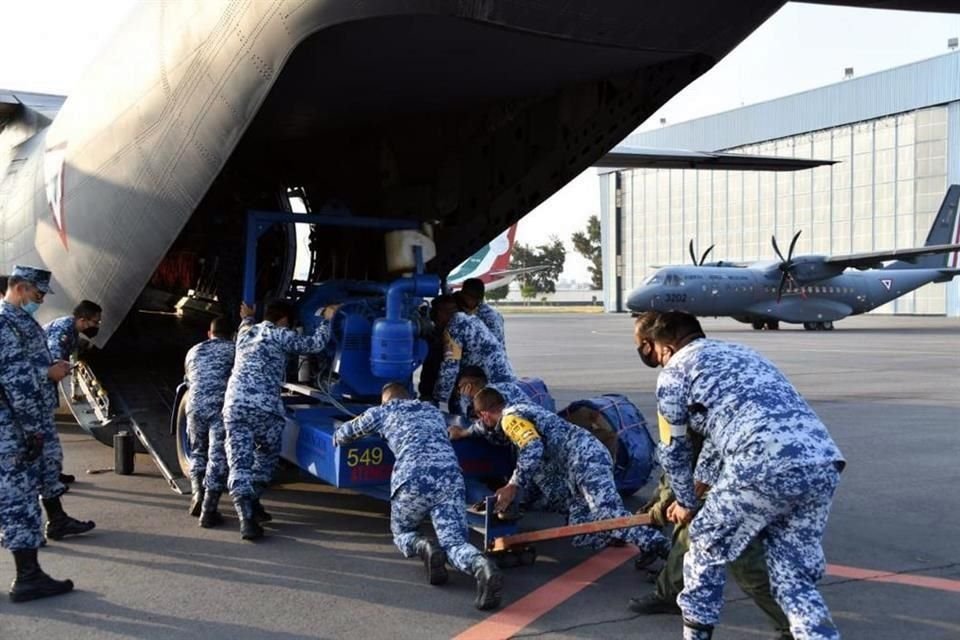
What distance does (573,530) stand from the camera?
4.73 m

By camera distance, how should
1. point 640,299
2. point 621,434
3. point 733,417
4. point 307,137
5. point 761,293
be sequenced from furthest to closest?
point 761,293
point 640,299
point 307,137
point 621,434
point 733,417

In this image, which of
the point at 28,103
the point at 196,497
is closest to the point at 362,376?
the point at 196,497

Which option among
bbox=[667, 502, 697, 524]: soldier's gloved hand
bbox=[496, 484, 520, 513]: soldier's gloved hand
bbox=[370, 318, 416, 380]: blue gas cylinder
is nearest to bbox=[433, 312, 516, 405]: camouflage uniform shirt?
bbox=[370, 318, 416, 380]: blue gas cylinder

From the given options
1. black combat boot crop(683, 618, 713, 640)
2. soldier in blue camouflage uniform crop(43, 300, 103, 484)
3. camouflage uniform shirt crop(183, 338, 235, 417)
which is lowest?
black combat boot crop(683, 618, 713, 640)

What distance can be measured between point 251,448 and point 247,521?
1.68 feet

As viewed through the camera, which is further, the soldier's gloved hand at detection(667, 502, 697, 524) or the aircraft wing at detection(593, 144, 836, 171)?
the aircraft wing at detection(593, 144, 836, 171)

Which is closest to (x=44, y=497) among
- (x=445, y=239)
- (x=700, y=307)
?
(x=445, y=239)

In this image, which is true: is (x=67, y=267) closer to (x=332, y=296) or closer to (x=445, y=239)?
(x=332, y=296)

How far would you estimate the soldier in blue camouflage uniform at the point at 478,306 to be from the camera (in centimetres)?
799

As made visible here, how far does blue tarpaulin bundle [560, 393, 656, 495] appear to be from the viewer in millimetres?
6535

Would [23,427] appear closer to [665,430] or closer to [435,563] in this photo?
[435,563]

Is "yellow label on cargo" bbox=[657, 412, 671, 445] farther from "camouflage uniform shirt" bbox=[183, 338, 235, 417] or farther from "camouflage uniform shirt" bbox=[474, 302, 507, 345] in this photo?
"camouflage uniform shirt" bbox=[474, 302, 507, 345]

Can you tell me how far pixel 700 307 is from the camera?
102 feet

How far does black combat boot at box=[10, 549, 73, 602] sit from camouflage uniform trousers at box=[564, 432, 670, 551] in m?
3.04
